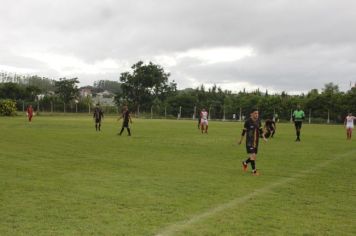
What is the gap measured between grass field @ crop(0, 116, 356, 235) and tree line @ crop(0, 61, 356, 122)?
156 feet

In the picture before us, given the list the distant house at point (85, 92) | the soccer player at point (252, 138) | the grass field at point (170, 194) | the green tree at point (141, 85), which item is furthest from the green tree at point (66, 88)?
the soccer player at point (252, 138)

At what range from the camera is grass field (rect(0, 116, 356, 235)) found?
7.15 metres

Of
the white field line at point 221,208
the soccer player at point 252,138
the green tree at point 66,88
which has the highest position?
the green tree at point 66,88

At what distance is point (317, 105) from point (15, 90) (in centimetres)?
5027

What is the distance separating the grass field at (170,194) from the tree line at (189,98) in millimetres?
47442

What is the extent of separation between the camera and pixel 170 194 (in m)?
9.66

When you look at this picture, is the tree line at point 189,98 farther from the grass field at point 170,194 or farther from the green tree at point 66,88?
the grass field at point 170,194

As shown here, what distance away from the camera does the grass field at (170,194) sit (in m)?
7.15

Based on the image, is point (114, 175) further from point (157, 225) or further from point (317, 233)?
point (317, 233)

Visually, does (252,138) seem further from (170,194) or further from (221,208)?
(221,208)

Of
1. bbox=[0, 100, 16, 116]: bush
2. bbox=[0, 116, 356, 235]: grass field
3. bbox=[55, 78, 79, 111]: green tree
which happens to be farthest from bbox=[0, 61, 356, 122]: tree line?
bbox=[0, 116, 356, 235]: grass field

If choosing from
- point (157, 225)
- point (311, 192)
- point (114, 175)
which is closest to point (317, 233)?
point (157, 225)

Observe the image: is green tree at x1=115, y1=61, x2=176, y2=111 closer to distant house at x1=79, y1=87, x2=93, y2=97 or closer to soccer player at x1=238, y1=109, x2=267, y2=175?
distant house at x1=79, y1=87, x2=93, y2=97

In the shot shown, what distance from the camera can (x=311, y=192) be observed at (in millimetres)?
10445
